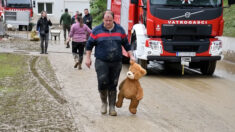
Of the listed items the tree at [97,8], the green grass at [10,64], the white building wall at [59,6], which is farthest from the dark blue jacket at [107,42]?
the tree at [97,8]

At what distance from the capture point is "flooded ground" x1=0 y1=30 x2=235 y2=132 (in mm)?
6953

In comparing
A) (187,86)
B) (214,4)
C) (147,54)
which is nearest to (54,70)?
(147,54)

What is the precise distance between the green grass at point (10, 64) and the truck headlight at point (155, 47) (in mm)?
3871

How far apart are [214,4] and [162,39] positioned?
1.82 meters

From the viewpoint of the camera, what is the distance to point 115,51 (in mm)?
7426

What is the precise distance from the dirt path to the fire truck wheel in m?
0.37

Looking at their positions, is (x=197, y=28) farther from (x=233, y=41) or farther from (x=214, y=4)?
(x=233, y=41)

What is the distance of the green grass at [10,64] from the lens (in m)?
12.3

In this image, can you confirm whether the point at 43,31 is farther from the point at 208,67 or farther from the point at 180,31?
the point at 208,67

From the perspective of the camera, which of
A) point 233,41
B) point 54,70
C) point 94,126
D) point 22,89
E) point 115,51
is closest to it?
point 94,126

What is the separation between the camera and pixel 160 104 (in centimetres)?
867

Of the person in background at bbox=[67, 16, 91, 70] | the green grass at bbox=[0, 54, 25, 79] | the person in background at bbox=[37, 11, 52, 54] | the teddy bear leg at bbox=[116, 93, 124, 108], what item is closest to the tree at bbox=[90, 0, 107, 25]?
the person in background at bbox=[37, 11, 52, 54]

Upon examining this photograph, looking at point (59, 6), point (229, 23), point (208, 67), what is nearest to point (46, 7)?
point (59, 6)

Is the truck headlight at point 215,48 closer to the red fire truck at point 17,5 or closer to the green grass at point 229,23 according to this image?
the green grass at point 229,23
